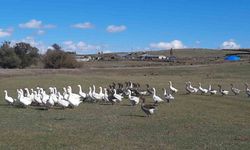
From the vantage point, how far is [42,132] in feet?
66.1

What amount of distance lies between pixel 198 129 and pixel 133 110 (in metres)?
8.15

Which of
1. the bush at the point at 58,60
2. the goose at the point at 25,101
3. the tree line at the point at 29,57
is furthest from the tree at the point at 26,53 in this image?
the goose at the point at 25,101

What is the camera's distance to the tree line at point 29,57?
333 ft

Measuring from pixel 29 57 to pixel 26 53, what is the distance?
113 cm

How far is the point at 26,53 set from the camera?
109m

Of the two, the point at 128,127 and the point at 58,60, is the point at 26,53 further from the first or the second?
the point at 128,127

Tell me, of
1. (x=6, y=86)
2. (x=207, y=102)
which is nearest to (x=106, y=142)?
(x=207, y=102)

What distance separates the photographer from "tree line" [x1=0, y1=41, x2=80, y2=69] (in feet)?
333

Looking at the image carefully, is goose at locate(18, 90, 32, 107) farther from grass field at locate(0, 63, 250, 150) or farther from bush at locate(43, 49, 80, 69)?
bush at locate(43, 49, 80, 69)

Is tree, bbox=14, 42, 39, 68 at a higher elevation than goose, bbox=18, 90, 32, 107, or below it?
higher

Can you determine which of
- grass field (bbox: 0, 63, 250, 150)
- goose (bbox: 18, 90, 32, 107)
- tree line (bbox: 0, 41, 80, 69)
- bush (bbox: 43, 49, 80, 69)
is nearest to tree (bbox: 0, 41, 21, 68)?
tree line (bbox: 0, 41, 80, 69)

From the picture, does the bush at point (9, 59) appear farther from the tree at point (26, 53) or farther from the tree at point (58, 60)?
the tree at point (58, 60)

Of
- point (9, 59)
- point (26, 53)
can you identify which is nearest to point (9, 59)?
point (9, 59)

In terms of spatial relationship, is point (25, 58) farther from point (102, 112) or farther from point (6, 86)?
point (102, 112)
